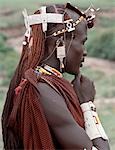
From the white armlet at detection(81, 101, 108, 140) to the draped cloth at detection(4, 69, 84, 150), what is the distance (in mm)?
147

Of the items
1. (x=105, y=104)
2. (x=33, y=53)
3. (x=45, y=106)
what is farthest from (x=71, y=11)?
(x=105, y=104)

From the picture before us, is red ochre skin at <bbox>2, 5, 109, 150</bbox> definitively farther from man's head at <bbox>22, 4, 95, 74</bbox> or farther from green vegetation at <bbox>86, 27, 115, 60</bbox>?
green vegetation at <bbox>86, 27, 115, 60</bbox>

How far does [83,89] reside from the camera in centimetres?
392

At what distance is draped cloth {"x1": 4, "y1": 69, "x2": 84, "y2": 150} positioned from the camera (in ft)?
11.1

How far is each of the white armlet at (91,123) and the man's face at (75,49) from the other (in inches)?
10.2

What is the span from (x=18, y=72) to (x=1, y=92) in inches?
235

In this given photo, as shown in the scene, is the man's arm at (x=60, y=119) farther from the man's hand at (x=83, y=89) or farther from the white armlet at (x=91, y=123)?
the man's hand at (x=83, y=89)

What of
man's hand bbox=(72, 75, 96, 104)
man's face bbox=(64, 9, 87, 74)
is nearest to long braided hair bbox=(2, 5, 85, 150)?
man's face bbox=(64, 9, 87, 74)

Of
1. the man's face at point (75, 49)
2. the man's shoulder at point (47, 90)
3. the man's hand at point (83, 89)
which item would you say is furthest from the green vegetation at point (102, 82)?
the man's shoulder at point (47, 90)

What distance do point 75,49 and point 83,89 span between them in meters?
0.39

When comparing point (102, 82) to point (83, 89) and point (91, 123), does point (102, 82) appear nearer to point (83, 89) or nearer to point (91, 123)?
point (83, 89)

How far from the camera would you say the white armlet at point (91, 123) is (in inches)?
146

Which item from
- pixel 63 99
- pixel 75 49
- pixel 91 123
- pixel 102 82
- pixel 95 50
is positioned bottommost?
pixel 91 123

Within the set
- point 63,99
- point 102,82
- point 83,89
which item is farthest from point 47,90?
point 102,82
